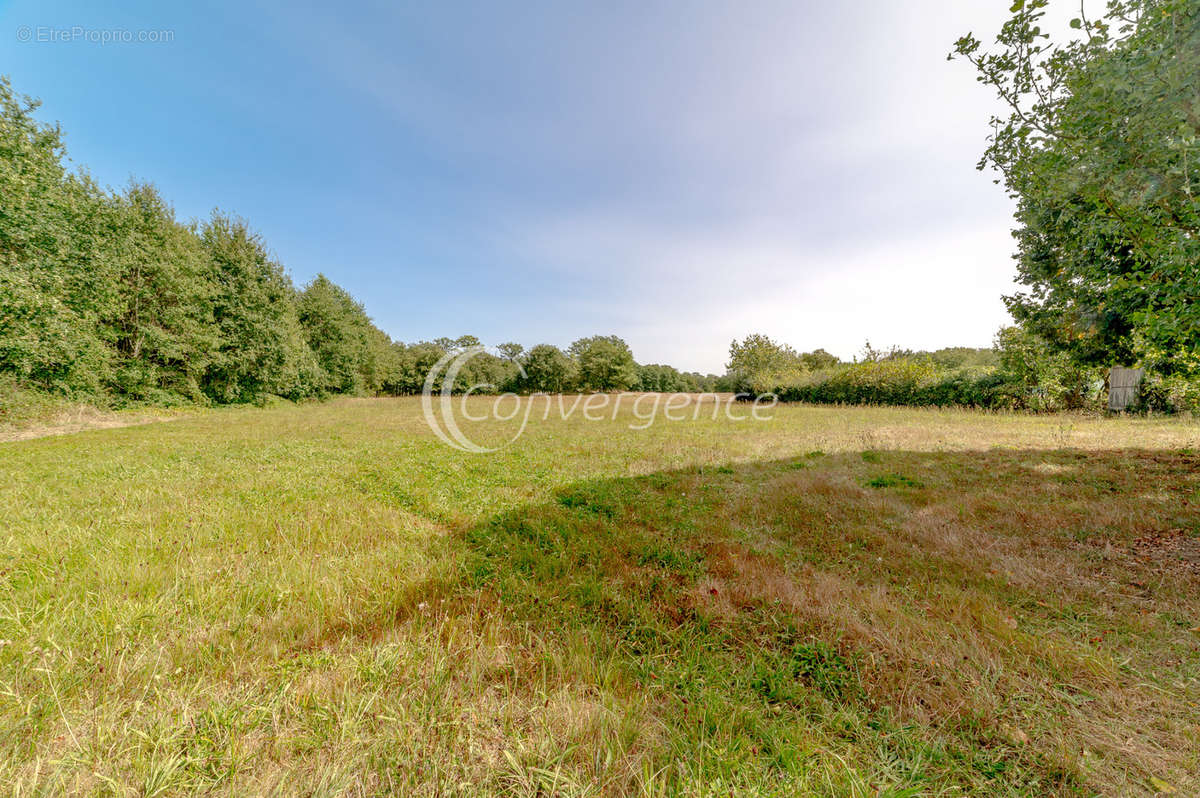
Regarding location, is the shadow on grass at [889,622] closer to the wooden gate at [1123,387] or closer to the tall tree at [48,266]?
the wooden gate at [1123,387]

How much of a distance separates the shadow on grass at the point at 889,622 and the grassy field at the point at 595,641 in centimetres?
2

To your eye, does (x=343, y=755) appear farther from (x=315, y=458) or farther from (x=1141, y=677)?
(x=315, y=458)

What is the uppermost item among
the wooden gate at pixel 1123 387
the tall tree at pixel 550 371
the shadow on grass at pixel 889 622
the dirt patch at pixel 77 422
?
the tall tree at pixel 550 371

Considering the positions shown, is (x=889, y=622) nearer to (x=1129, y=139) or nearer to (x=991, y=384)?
(x=1129, y=139)

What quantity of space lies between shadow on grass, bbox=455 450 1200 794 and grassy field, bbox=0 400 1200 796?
0.02 m

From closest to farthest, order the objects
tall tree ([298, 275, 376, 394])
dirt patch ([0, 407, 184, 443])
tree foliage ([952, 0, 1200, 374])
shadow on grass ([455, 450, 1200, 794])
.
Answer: shadow on grass ([455, 450, 1200, 794])
tree foliage ([952, 0, 1200, 374])
dirt patch ([0, 407, 184, 443])
tall tree ([298, 275, 376, 394])

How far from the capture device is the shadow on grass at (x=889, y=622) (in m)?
2.09

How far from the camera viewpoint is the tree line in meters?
14.0

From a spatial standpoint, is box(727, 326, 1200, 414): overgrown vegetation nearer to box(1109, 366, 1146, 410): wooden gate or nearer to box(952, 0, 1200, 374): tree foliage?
box(1109, 366, 1146, 410): wooden gate

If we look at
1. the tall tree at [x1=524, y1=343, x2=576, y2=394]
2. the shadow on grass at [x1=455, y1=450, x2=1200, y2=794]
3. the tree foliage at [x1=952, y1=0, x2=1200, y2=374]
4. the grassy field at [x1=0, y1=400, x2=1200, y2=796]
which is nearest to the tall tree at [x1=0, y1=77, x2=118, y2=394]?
the grassy field at [x1=0, y1=400, x2=1200, y2=796]

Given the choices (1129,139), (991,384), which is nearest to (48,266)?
(1129,139)

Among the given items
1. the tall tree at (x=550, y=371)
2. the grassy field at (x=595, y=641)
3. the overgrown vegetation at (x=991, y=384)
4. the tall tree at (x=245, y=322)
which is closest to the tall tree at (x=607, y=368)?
the tall tree at (x=550, y=371)

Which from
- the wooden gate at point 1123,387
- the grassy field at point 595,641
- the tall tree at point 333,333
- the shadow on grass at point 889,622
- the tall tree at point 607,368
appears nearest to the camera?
the grassy field at point 595,641

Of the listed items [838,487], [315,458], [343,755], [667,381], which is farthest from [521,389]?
[343,755]
